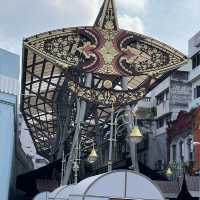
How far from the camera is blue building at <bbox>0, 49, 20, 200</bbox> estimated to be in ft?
87.4

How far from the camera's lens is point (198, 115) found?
3841 cm

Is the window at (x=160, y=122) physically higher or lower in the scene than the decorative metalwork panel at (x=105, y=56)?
lower

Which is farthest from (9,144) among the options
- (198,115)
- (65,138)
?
(65,138)

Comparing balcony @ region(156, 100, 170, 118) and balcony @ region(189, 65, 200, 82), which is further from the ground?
balcony @ region(189, 65, 200, 82)

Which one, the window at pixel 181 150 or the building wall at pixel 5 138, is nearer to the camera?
the building wall at pixel 5 138

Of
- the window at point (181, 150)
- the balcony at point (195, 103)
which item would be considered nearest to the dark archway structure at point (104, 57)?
the balcony at point (195, 103)

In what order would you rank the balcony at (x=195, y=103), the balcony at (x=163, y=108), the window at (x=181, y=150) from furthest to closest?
the balcony at (x=163, y=108) < the window at (x=181, y=150) < the balcony at (x=195, y=103)

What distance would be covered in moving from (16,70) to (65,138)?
28.2 m

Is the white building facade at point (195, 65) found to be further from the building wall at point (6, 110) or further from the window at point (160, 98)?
the building wall at point (6, 110)

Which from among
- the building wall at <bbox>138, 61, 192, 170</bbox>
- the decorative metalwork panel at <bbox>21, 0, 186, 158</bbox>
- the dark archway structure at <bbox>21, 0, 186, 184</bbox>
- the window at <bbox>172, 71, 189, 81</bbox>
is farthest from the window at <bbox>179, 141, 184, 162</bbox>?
the decorative metalwork panel at <bbox>21, 0, 186, 158</bbox>

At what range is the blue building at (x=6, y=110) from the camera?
1048 inches

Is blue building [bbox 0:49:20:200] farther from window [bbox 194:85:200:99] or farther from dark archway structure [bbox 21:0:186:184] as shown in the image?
window [bbox 194:85:200:99]

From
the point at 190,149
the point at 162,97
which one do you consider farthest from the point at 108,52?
the point at 162,97

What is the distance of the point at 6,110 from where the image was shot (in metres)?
27.2
